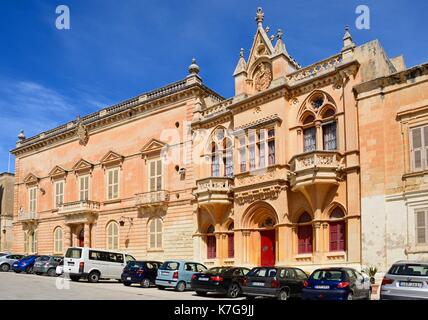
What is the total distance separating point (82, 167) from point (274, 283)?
2387cm

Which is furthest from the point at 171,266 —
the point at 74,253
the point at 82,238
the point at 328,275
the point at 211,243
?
the point at 82,238

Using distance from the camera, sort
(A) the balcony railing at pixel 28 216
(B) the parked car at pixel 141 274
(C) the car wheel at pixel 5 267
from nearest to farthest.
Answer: (B) the parked car at pixel 141 274, (C) the car wheel at pixel 5 267, (A) the balcony railing at pixel 28 216

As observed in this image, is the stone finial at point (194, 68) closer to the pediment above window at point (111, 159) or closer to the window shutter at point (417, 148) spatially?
the pediment above window at point (111, 159)

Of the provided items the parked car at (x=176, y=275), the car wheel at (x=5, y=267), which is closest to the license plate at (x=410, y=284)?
the parked car at (x=176, y=275)

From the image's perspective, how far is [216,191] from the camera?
1040 inches

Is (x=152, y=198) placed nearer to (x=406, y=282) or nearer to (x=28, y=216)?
(x=28, y=216)

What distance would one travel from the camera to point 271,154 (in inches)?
988

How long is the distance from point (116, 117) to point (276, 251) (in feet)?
55.4

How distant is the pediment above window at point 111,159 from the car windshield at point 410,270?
2329 cm

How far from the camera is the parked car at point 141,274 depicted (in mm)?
23078

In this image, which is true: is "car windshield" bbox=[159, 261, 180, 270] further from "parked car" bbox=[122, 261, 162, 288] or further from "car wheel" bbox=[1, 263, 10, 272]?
"car wheel" bbox=[1, 263, 10, 272]
